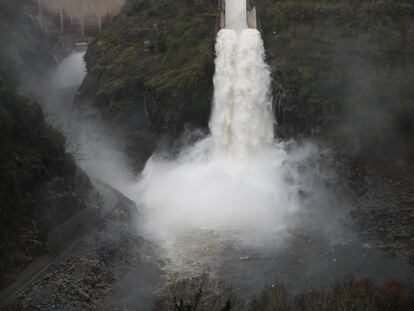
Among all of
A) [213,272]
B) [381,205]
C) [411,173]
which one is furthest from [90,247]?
[411,173]

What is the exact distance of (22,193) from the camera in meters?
32.2

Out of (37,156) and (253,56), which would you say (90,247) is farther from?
(253,56)

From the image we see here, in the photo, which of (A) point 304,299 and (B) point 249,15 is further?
(B) point 249,15

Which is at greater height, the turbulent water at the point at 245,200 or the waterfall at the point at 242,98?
the waterfall at the point at 242,98

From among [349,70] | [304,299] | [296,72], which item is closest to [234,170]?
[296,72]

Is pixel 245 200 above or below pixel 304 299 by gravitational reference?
below

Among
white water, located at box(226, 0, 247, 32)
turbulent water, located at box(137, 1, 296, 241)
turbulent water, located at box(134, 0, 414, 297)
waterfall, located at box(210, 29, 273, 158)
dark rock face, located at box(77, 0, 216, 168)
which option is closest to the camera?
turbulent water, located at box(134, 0, 414, 297)

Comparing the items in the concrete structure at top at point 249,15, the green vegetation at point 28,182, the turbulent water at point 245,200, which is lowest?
the turbulent water at point 245,200

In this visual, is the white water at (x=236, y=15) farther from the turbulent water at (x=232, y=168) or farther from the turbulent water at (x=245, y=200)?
the turbulent water at (x=232, y=168)

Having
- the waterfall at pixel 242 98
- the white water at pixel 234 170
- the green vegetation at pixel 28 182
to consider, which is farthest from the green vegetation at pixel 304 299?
the waterfall at pixel 242 98

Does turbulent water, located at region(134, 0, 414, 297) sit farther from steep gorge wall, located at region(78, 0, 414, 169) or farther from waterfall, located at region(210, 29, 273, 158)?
steep gorge wall, located at region(78, 0, 414, 169)

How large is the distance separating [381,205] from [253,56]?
1873 cm

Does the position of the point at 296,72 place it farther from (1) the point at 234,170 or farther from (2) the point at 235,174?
(2) the point at 235,174

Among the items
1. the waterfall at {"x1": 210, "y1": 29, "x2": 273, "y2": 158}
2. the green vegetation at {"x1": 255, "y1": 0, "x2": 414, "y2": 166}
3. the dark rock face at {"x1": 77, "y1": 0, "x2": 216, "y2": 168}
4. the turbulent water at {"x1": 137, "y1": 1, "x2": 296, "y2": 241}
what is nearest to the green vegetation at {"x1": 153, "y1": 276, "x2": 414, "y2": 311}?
the turbulent water at {"x1": 137, "y1": 1, "x2": 296, "y2": 241}
